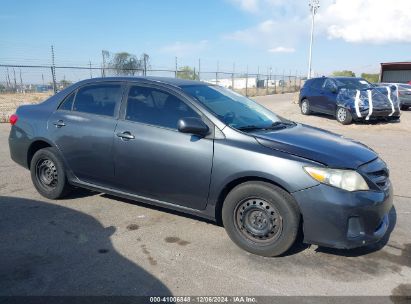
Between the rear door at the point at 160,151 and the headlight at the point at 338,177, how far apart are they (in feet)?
3.32

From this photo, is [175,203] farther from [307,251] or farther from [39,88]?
[39,88]

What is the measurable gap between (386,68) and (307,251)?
1439 inches

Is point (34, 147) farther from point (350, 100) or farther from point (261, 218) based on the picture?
point (350, 100)

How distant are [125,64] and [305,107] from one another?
423 inches

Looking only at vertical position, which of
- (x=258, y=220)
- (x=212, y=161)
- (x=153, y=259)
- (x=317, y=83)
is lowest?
(x=153, y=259)

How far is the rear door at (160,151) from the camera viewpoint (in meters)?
4.00

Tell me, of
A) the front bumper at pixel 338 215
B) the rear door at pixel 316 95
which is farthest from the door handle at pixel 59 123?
the rear door at pixel 316 95

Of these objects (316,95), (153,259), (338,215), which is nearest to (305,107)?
(316,95)

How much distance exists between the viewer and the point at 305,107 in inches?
642

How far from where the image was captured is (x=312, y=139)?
13.4ft

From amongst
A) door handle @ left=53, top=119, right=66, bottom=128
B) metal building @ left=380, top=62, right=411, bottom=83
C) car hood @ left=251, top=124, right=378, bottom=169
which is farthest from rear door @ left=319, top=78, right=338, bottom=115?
metal building @ left=380, top=62, right=411, bottom=83

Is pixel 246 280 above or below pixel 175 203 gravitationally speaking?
below

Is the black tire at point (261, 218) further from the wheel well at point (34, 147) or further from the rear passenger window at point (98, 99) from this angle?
the wheel well at point (34, 147)

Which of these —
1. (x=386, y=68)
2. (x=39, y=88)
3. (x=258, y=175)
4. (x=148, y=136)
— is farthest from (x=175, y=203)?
(x=386, y=68)
